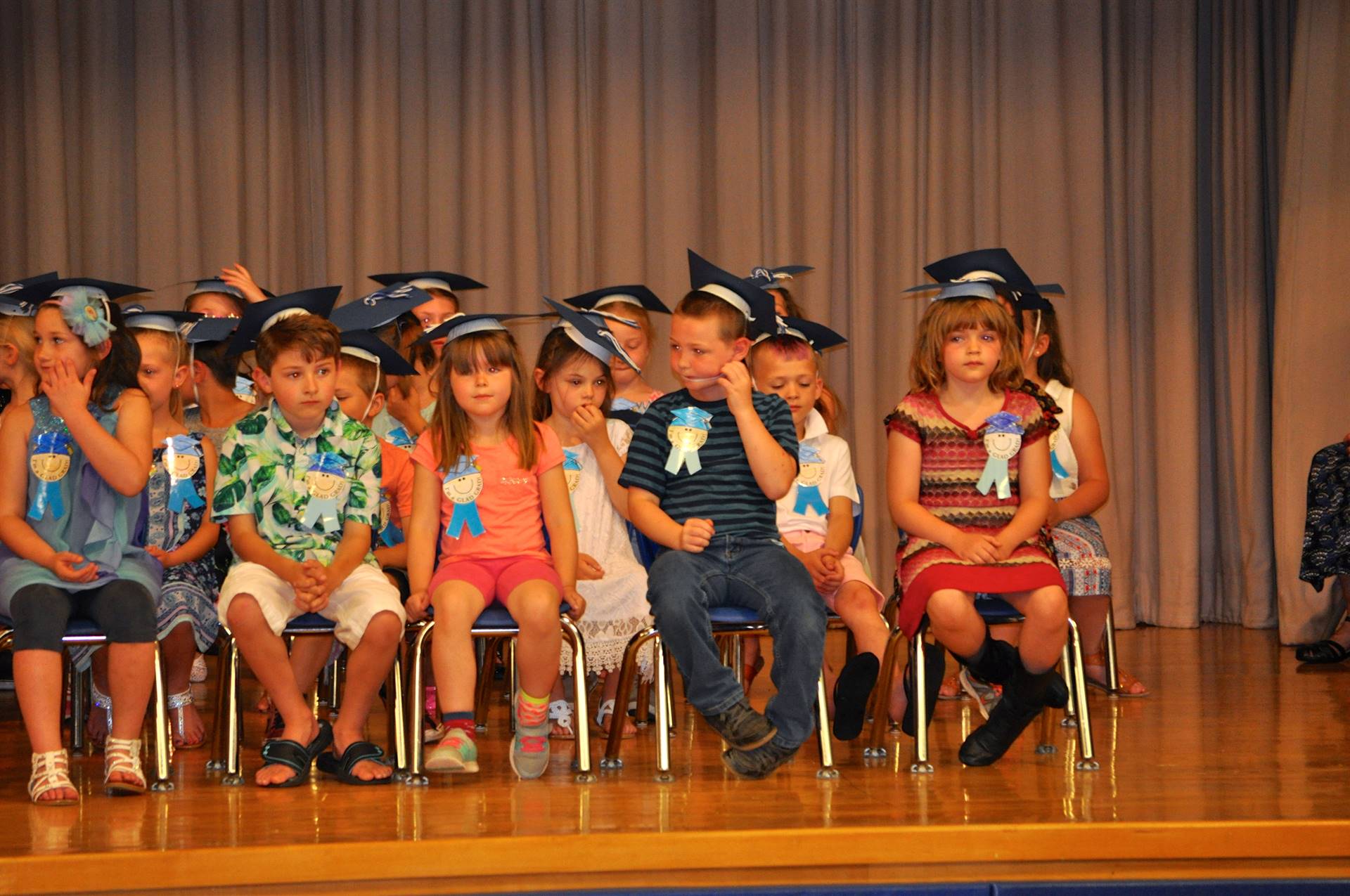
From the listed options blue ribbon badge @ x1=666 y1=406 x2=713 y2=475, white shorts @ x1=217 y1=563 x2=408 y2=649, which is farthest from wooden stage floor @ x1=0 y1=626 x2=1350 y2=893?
blue ribbon badge @ x1=666 y1=406 x2=713 y2=475

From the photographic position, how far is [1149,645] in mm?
6047

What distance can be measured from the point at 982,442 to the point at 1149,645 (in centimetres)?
283

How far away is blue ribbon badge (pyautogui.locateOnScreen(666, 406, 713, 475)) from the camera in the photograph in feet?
11.7

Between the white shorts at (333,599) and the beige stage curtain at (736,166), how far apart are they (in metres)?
3.59

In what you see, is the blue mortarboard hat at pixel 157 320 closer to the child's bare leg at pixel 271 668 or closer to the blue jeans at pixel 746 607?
the child's bare leg at pixel 271 668

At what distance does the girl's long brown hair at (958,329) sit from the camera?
3650mm

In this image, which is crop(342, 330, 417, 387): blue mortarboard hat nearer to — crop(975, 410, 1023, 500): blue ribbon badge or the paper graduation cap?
the paper graduation cap

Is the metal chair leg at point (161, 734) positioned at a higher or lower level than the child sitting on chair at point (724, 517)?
lower

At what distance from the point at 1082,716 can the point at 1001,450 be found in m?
0.69

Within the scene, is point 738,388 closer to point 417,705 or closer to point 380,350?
point 417,705

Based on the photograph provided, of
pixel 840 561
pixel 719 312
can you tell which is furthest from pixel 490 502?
pixel 840 561

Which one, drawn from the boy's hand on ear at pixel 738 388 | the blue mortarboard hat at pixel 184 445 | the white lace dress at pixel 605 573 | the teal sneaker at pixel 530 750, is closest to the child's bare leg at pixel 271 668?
the teal sneaker at pixel 530 750

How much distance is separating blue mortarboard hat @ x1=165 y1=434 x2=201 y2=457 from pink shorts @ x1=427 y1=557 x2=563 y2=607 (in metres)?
1.02

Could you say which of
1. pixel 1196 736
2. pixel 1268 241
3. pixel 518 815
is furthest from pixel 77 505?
pixel 1268 241
